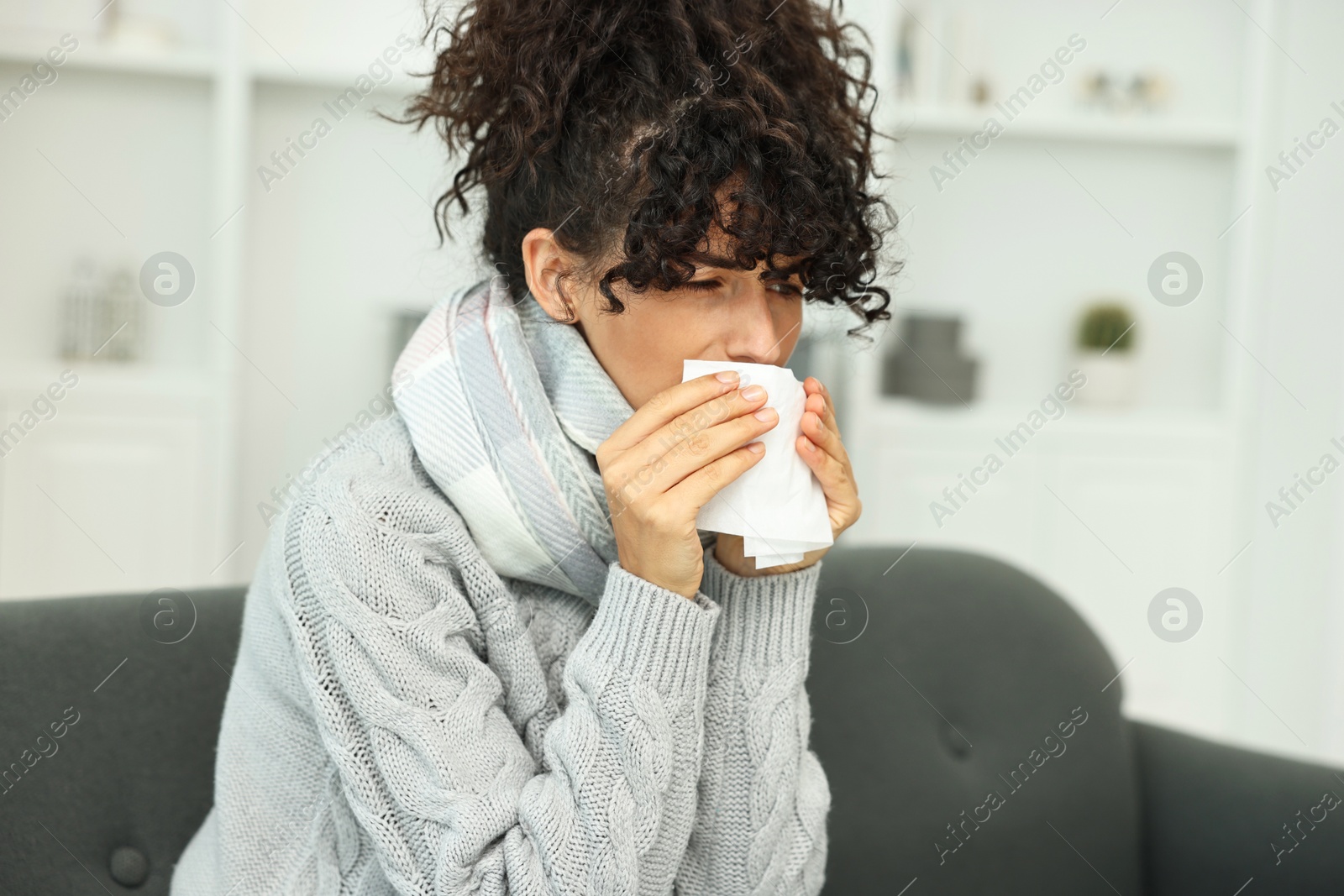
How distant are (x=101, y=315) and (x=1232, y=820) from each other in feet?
9.10

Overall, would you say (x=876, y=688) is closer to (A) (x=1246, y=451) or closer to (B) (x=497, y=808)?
(B) (x=497, y=808)

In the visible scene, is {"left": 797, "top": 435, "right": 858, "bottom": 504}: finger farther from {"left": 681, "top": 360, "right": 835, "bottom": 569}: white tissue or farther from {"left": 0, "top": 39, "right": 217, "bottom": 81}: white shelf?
{"left": 0, "top": 39, "right": 217, "bottom": 81}: white shelf

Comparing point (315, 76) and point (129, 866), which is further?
point (315, 76)

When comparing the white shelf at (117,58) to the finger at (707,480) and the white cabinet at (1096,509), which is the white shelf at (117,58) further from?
the finger at (707,480)

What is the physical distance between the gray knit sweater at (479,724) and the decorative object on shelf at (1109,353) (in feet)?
7.76

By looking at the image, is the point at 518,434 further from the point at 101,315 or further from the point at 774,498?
the point at 101,315

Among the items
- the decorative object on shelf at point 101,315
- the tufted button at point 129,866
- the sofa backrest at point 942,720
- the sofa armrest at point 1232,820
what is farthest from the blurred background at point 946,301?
the tufted button at point 129,866

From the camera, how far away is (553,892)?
93cm

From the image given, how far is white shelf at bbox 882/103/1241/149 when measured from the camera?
9.92 ft

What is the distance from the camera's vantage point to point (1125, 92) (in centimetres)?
323

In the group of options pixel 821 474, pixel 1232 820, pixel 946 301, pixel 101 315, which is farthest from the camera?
pixel 946 301

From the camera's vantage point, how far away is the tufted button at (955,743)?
1456 mm

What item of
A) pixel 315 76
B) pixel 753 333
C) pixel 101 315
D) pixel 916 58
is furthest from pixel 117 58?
pixel 753 333

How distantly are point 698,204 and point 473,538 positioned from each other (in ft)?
1.31
